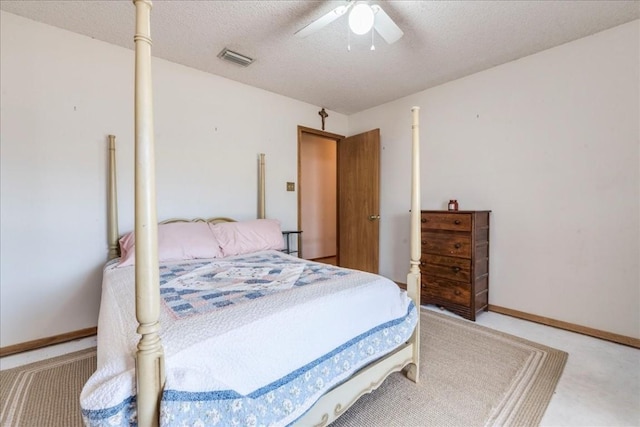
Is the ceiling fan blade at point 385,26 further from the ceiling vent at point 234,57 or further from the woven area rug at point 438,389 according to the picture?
the woven area rug at point 438,389

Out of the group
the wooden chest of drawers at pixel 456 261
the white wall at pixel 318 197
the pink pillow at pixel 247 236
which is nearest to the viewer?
the pink pillow at pixel 247 236

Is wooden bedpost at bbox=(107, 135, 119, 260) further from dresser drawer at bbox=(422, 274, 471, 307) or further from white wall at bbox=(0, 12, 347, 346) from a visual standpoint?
dresser drawer at bbox=(422, 274, 471, 307)

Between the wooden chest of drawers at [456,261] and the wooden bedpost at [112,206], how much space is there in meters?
2.82

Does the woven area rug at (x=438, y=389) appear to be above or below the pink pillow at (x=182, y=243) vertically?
below

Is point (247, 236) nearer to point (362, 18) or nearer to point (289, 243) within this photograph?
point (289, 243)

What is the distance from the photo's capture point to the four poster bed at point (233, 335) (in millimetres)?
763

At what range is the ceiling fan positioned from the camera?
63.9 inches

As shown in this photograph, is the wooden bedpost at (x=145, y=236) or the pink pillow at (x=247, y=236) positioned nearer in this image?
the wooden bedpost at (x=145, y=236)

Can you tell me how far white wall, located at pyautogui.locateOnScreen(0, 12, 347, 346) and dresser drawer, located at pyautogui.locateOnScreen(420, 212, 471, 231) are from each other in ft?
7.18

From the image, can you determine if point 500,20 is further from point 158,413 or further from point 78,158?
point 78,158

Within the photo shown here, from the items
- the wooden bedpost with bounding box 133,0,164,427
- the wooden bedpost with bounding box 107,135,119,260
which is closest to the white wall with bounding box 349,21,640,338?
the wooden bedpost with bounding box 133,0,164,427

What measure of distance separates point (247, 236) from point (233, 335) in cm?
170

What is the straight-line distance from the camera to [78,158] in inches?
90.4

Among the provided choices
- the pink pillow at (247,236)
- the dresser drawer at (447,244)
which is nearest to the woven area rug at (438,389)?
the dresser drawer at (447,244)
